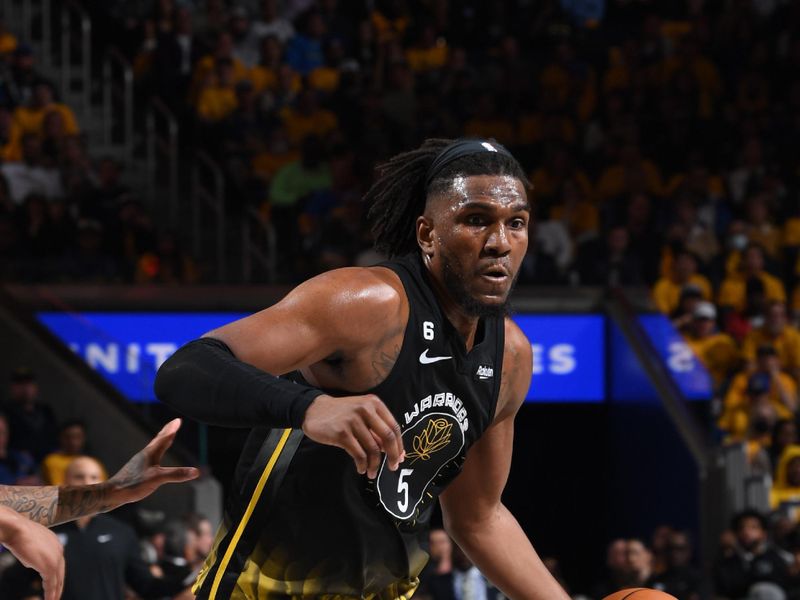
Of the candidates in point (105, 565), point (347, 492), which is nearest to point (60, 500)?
point (347, 492)

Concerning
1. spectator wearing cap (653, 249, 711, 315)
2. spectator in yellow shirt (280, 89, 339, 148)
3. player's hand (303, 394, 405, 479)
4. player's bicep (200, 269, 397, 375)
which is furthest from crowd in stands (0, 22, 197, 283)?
player's hand (303, 394, 405, 479)

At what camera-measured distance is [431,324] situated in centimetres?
384

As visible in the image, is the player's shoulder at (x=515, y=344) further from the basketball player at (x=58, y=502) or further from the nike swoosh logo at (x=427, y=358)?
the basketball player at (x=58, y=502)

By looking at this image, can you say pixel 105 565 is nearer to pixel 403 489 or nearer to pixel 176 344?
pixel 176 344

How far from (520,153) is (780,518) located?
4.47 metres

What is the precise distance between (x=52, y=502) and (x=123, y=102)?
35.0ft

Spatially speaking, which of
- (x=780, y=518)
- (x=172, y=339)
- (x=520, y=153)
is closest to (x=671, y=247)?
(x=520, y=153)

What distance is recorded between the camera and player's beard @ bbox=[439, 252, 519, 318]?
3812 millimetres

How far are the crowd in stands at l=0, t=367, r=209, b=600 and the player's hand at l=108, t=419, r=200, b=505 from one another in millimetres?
3865

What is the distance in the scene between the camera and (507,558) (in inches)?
170

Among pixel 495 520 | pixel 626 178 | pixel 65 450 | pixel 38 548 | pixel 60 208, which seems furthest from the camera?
pixel 626 178

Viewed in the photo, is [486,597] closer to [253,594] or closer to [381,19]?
[253,594]

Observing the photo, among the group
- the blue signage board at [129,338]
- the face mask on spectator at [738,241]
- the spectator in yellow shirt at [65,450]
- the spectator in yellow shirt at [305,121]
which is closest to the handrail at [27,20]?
the spectator in yellow shirt at [305,121]

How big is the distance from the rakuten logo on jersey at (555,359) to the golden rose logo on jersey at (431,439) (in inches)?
338
